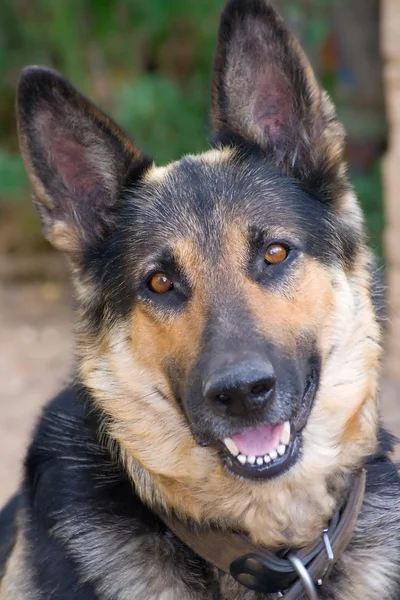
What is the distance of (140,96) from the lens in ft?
24.5

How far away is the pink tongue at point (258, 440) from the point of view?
2.91 m

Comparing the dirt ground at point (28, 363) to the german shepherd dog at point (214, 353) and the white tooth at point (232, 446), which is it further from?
the white tooth at point (232, 446)

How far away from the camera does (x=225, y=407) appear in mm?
2811

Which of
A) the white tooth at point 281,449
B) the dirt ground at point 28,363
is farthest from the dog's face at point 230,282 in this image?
the dirt ground at point 28,363

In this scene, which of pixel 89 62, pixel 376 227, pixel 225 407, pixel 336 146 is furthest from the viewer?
pixel 89 62

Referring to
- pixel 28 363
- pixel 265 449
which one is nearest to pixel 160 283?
pixel 265 449

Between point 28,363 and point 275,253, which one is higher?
point 275,253

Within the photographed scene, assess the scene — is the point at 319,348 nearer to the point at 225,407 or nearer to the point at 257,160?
the point at 225,407

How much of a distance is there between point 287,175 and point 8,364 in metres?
5.30

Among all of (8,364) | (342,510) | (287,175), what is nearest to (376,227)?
(8,364)

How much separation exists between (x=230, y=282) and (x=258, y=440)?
58cm

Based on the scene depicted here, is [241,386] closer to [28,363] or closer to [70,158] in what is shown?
[70,158]

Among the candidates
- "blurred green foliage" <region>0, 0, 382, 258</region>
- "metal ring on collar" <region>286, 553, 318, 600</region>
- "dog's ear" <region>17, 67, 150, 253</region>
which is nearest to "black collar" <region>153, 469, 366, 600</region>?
"metal ring on collar" <region>286, 553, 318, 600</region>

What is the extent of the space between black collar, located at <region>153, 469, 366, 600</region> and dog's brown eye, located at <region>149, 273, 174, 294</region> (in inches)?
32.9
